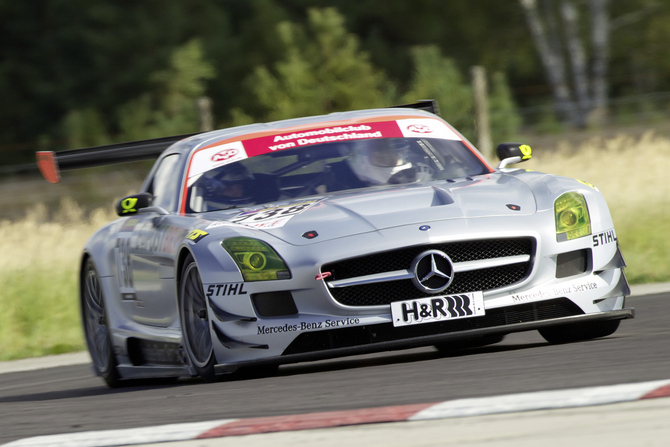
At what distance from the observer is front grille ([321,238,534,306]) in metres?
5.25

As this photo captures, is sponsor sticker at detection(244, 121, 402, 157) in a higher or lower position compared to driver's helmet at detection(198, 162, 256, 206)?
higher

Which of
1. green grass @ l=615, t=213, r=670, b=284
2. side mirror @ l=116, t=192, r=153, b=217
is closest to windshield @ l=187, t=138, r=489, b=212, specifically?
Answer: side mirror @ l=116, t=192, r=153, b=217

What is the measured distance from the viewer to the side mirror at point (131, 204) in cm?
655

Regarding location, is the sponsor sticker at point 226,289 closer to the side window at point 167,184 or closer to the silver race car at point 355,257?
the silver race car at point 355,257

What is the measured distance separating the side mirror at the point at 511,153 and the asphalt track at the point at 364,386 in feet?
3.48

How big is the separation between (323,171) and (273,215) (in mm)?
817

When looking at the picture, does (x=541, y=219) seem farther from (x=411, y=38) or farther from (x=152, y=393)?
(x=411, y=38)

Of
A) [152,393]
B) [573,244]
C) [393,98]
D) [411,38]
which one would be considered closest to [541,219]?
[573,244]

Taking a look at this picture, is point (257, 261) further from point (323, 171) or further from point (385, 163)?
point (385, 163)

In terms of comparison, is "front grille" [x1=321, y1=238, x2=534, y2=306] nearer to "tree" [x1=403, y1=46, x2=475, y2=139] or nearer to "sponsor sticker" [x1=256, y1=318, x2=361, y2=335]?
"sponsor sticker" [x1=256, y1=318, x2=361, y2=335]

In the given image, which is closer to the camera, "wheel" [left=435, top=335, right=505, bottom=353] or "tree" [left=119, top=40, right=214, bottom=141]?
"wheel" [left=435, top=335, right=505, bottom=353]

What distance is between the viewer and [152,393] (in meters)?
5.82

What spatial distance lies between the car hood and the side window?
1.07 m

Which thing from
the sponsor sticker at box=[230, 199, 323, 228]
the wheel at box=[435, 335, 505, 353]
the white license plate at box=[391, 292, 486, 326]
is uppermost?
the sponsor sticker at box=[230, 199, 323, 228]
